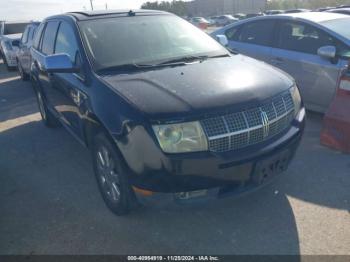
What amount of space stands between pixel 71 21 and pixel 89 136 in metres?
1.45

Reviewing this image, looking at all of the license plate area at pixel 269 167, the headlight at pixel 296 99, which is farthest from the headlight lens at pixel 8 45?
the license plate area at pixel 269 167

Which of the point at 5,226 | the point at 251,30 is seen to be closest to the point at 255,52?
the point at 251,30

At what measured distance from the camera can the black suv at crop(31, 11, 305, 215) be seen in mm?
2463

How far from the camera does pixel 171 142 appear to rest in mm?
2445

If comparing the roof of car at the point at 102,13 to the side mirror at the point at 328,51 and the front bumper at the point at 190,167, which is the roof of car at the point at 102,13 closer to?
the front bumper at the point at 190,167

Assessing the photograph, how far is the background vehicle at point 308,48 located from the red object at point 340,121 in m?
0.45

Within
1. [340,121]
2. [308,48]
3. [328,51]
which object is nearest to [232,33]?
[308,48]

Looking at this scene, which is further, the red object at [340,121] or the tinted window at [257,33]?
the tinted window at [257,33]

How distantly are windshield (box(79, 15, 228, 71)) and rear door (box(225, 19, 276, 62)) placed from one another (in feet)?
5.96

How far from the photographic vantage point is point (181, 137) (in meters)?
2.45

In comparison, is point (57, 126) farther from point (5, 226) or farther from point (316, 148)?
point (316, 148)

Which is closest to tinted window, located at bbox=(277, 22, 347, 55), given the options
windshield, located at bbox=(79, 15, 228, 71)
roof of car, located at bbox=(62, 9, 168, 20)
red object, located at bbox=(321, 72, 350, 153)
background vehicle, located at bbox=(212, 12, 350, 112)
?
background vehicle, located at bbox=(212, 12, 350, 112)

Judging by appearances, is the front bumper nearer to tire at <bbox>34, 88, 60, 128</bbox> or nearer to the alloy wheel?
the alloy wheel

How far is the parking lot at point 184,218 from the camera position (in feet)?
8.93
